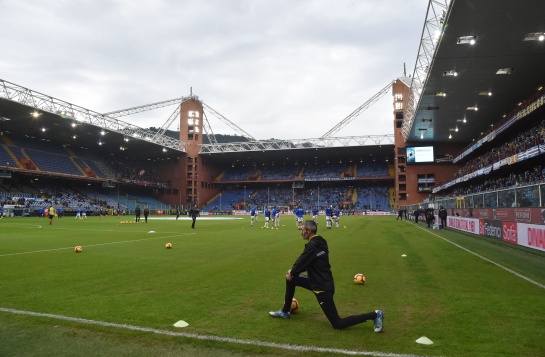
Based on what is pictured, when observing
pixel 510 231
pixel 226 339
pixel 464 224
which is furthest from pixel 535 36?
pixel 226 339

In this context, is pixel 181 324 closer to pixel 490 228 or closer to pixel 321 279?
pixel 321 279

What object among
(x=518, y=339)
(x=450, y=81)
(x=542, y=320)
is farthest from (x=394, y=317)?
(x=450, y=81)

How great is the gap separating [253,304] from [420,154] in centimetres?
6771

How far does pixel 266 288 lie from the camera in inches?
330

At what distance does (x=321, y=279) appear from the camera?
5680mm

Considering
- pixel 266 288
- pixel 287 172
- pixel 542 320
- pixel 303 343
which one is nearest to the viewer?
pixel 303 343

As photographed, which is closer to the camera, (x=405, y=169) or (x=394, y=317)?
(x=394, y=317)

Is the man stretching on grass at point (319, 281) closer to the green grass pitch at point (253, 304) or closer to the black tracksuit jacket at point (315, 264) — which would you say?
the black tracksuit jacket at point (315, 264)

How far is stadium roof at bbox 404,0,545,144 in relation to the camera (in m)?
20.7

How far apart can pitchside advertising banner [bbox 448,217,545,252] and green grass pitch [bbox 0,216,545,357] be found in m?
2.19

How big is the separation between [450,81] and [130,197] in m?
67.6

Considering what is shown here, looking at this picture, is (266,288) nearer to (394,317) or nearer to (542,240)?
(394,317)

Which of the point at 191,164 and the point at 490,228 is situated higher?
the point at 191,164

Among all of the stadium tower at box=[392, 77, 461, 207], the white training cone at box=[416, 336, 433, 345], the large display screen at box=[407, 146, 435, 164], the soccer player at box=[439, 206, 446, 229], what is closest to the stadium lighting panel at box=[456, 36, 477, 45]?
the soccer player at box=[439, 206, 446, 229]
